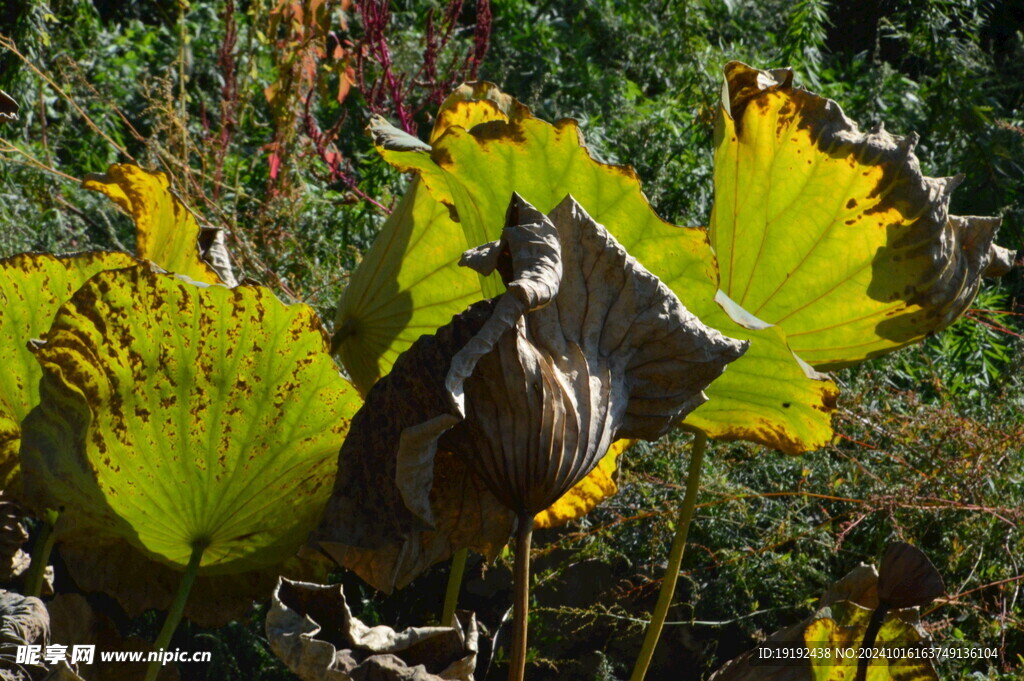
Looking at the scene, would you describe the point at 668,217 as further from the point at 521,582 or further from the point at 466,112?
the point at 521,582

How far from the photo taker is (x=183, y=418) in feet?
2.48

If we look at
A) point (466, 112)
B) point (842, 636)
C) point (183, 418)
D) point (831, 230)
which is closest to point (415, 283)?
point (466, 112)

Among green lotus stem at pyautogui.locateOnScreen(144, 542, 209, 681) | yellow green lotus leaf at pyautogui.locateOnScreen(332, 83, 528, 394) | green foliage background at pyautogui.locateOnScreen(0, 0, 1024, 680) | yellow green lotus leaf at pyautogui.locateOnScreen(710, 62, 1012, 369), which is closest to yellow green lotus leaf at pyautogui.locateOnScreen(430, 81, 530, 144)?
yellow green lotus leaf at pyautogui.locateOnScreen(332, 83, 528, 394)

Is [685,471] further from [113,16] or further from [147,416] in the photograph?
[113,16]

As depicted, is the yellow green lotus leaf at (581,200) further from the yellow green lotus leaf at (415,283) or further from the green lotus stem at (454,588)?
the green lotus stem at (454,588)

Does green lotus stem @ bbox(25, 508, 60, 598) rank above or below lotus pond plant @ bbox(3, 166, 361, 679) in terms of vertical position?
below

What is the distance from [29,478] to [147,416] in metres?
0.12

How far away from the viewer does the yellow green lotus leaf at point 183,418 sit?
2.37 ft

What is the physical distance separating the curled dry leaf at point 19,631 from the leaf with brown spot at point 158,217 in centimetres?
32

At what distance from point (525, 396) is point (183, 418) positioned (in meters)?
0.29

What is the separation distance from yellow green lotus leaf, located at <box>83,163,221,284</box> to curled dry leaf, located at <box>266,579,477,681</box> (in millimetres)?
351

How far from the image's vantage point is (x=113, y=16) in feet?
18.5

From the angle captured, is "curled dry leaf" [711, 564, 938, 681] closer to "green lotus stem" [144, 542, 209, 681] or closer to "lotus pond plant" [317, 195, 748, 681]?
"lotus pond plant" [317, 195, 748, 681]

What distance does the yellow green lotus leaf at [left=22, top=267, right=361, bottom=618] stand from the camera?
0.72 meters
